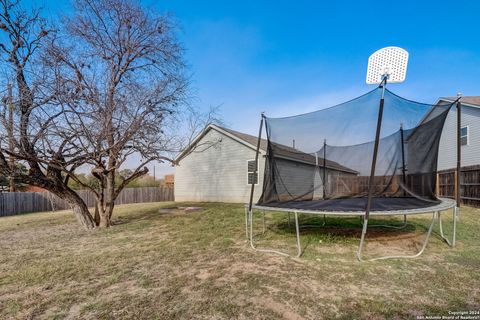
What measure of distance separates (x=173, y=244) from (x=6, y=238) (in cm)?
391

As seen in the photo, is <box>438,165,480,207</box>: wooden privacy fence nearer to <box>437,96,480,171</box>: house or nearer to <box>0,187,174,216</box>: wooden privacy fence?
<box>437,96,480,171</box>: house

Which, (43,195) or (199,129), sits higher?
(199,129)

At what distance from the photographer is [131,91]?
20.8ft

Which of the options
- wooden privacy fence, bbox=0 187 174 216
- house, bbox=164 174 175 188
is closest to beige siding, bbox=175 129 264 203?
wooden privacy fence, bbox=0 187 174 216

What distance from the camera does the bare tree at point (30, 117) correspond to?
4.83 metres

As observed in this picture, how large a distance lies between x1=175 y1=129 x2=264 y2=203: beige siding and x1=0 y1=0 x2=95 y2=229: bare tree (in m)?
6.78

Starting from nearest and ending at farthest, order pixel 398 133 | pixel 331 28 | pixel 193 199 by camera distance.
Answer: pixel 398 133, pixel 331 28, pixel 193 199

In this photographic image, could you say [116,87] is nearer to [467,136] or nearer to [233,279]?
[233,279]

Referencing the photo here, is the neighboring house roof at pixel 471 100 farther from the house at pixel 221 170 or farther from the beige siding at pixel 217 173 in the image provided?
the beige siding at pixel 217 173

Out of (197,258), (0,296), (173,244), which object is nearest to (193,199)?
(173,244)

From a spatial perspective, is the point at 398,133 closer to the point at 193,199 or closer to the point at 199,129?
the point at 199,129

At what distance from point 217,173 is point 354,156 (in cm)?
901

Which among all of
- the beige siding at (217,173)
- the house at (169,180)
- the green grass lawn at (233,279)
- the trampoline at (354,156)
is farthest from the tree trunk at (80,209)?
the house at (169,180)

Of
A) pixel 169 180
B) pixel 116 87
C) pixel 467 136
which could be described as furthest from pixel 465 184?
pixel 169 180
